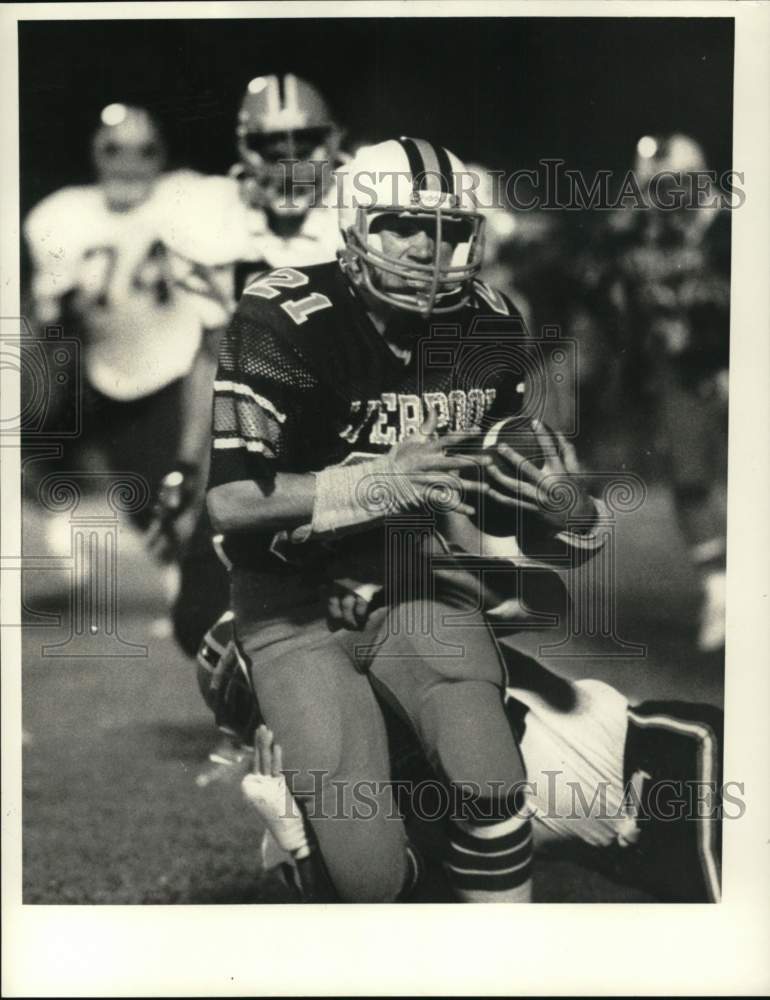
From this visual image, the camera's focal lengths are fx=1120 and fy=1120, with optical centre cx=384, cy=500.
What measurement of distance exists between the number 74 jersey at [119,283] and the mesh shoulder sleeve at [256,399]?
107 millimetres

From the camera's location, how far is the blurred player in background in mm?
2605

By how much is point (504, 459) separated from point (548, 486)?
4.8 inches

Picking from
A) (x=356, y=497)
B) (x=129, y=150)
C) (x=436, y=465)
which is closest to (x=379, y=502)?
(x=356, y=497)

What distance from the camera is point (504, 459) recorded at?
8.54 ft

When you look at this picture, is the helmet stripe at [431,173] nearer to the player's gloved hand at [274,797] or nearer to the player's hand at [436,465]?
the player's hand at [436,465]

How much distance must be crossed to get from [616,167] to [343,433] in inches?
34.9

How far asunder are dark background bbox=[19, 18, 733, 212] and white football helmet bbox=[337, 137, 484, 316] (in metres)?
0.06

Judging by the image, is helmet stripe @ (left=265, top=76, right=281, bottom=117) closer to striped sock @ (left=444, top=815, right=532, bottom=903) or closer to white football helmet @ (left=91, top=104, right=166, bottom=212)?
white football helmet @ (left=91, top=104, right=166, bottom=212)

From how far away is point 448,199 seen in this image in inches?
100

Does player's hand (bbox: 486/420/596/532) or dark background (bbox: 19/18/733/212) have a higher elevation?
dark background (bbox: 19/18/733/212)

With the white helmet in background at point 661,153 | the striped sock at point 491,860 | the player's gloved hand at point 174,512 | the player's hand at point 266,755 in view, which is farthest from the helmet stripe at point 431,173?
the striped sock at point 491,860

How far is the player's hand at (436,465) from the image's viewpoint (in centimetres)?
257

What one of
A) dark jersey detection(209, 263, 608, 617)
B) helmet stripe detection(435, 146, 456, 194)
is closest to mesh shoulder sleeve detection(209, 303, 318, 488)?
dark jersey detection(209, 263, 608, 617)

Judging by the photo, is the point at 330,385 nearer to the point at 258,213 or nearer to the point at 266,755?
the point at 258,213
